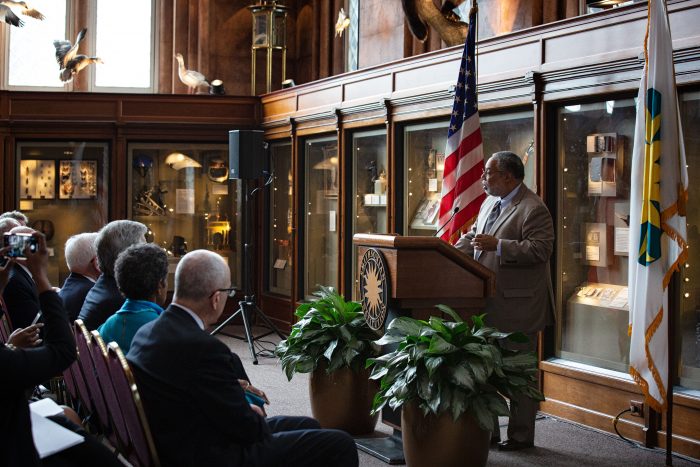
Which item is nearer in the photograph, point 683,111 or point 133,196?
point 683,111

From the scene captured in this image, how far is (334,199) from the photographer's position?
30.8 feet

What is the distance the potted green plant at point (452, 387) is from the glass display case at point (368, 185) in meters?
3.72

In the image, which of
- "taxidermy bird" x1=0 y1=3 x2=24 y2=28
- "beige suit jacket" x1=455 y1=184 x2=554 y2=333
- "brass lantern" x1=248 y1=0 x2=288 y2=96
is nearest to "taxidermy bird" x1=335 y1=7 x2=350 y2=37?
"brass lantern" x1=248 y1=0 x2=288 y2=96

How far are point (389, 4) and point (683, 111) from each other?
5479 mm

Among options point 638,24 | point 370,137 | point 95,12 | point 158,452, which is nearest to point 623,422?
point 638,24

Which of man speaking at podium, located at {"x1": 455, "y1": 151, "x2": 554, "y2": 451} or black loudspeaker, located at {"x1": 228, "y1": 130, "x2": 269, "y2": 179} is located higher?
black loudspeaker, located at {"x1": 228, "y1": 130, "x2": 269, "y2": 179}

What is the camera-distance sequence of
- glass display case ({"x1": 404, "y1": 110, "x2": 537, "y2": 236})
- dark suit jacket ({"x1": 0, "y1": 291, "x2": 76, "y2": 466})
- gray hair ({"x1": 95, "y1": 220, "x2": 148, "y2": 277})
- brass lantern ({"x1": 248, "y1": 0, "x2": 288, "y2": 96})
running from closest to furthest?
dark suit jacket ({"x1": 0, "y1": 291, "x2": 76, "y2": 466}), gray hair ({"x1": 95, "y1": 220, "x2": 148, "y2": 277}), glass display case ({"x1": 404, "y1": 110, "x2": 537, "y2": 236}), brass lantern ({"x1": 248, "y1": 0, "x2": 288, "y2": 96})

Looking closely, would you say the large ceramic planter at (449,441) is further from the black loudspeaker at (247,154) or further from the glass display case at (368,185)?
the black loudspeaker at (247,154)

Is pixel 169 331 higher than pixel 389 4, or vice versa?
pixel 389 4

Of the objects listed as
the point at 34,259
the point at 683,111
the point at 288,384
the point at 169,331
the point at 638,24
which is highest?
the point at 638,24

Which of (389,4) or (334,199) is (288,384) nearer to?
(334,199)

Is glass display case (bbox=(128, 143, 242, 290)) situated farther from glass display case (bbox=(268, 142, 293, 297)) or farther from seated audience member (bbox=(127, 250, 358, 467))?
seated audience member (bbox=(127, 250, 358, 467))

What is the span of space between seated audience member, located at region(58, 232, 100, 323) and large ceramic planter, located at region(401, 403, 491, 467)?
1.91 metres

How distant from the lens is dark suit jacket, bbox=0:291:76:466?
274 cm
